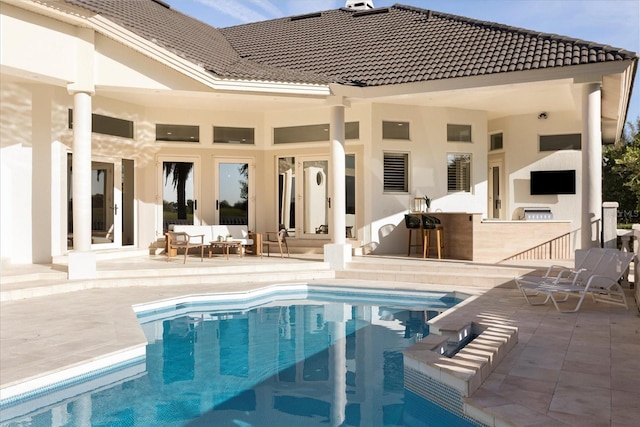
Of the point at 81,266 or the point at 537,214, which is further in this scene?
the point at 537,214

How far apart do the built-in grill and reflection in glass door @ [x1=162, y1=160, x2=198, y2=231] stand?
9.04 meters

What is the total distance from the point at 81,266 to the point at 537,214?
11266mm

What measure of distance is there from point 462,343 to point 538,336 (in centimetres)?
85

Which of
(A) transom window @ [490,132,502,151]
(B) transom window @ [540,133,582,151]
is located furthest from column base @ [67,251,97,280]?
(B) transom window @ [540,133,582,151]

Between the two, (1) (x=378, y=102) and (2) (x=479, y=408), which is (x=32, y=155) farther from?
(2) (x=479, y=408)

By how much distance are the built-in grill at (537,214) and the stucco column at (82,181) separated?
10.7m

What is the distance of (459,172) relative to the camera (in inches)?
540

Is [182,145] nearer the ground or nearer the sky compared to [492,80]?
nearer the ground

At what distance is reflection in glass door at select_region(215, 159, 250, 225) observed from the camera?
1434cm

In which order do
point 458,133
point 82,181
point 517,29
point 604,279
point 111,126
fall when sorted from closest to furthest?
point 604,279 → point 82,181 → point 517,29 → point 111,126 → point 458,133

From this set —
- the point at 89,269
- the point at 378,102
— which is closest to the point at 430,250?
the point at 378,102

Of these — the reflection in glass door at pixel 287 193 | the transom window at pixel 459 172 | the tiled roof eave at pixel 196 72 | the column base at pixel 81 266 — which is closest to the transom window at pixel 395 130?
the transom window at pixel 459 172

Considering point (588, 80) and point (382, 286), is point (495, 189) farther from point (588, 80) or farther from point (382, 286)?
point (382, 286)

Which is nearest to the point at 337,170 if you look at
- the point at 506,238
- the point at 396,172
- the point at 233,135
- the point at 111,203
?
the point at 396,172
